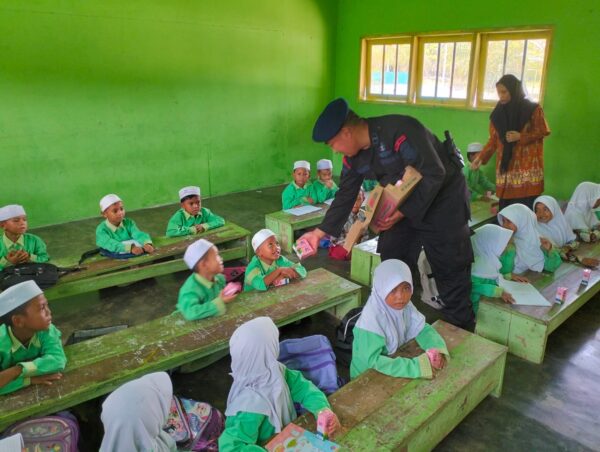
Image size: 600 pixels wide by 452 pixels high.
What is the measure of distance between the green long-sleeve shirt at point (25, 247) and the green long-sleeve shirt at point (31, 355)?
1823mm

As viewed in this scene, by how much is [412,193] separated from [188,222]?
9.41 ft

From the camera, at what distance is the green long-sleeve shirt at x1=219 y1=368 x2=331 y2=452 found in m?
2.08

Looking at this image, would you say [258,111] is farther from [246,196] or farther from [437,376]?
[437,376]

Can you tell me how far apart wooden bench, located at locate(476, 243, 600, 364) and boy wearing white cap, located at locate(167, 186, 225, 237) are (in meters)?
2.99

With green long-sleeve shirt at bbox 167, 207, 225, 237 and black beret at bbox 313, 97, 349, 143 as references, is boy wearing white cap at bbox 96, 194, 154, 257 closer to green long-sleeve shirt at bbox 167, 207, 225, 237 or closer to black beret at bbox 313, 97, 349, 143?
green long-sleeve shirt at bbox 167, 207, 225, 237

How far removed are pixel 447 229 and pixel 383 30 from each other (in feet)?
20.9

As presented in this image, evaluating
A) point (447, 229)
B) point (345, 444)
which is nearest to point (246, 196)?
point (447, 229)

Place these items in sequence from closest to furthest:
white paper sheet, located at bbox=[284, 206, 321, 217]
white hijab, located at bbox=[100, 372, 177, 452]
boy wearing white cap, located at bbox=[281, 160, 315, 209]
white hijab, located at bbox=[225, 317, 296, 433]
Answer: white hijab, located at bbox=[100, 372, 177, 452]
white hijab, located at bbox=[225, 317, 296, 433]
white paper sheet, located at bbox=[284, 206, 321, 217]
boy wearing white cap, located at bbox=[281, 160, 315, 209]

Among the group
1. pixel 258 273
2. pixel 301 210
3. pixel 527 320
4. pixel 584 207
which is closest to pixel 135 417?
pixel 258 273

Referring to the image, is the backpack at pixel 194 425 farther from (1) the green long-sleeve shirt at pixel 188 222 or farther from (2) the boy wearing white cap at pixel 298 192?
(2) the boy wearing white cap at pixel 298 192

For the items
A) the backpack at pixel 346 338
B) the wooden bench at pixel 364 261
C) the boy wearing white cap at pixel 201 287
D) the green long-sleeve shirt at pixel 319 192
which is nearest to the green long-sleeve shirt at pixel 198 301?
the boy wearing white cap at pixel 201 287

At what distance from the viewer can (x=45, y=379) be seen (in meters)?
2.47

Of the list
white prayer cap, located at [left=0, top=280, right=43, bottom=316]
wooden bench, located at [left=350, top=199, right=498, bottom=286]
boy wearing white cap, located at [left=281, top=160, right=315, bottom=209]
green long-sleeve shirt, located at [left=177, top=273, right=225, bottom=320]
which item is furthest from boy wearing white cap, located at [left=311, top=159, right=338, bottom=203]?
white prayer cap, located at [left=0, top=280, right=43, bottom=316]

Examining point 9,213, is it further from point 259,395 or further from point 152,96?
point 152,96
